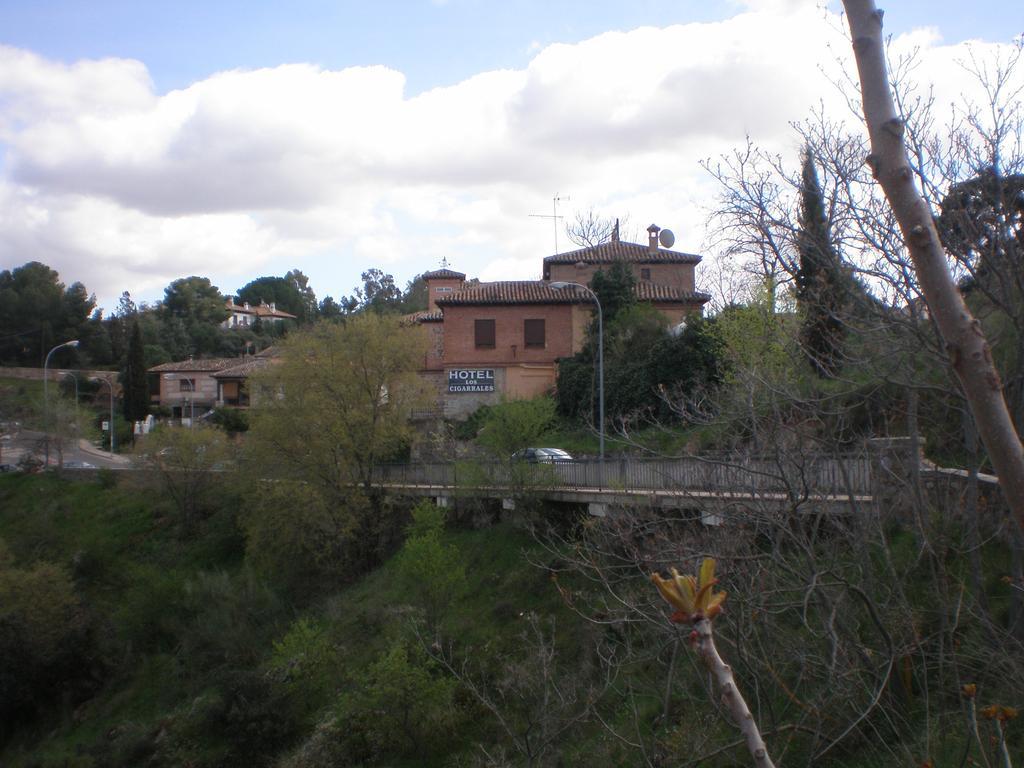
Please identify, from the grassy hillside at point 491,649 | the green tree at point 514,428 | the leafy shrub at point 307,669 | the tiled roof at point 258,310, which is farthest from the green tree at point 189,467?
the tiled roof at point 258,310

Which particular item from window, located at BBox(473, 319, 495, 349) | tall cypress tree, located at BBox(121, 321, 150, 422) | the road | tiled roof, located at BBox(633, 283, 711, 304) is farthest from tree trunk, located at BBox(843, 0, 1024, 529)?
Result: tall cypress tree, located at BBox(121, 321, 150, 422)

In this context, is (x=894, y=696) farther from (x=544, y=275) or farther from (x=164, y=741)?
(x=544, y=275)

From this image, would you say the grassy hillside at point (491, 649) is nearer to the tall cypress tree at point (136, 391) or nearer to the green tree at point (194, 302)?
the tall cypress tree at point (136, 391)

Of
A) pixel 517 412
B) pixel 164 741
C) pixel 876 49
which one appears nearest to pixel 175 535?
pixel 164 741

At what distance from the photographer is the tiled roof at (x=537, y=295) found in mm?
43156

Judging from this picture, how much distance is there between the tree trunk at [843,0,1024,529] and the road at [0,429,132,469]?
55.0 metres

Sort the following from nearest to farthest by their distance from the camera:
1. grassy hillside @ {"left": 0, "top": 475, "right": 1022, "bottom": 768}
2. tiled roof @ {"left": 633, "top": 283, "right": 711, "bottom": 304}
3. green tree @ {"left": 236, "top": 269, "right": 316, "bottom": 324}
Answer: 1. grassy hillside @ {"left": 0, "top": 475, "right": 1022, "bottom": 768}
2. tiled roof @ {"left": 633, "top": 283, "right": 711, "bottom": 304}
3. green tree @ {"left": 236, "top": 269, "right": 316, "bottom": 324}

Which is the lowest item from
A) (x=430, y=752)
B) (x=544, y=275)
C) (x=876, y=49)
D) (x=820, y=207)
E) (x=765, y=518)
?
(x=430, y=752)

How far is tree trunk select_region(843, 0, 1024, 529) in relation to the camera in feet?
6.67

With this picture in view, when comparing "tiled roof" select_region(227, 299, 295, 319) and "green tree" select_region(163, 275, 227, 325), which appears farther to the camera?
"tiled roof" select_region(227, 299, 295, 319)

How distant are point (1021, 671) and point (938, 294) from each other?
660 cm

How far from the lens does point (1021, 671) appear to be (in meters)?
7.35

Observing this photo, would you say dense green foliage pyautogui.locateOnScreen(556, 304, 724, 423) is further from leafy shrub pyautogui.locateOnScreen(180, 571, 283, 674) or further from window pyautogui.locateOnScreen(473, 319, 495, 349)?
leafy shrub pyautogui.locateOnScreen(180, 571, 283, 674)

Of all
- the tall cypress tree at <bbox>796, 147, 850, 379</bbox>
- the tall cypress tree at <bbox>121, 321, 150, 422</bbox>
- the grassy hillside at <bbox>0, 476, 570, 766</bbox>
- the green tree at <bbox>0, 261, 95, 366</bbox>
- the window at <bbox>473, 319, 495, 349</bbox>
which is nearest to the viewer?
the tall cypress tree at <bbox>796, 147, 850, 379</bbox>
